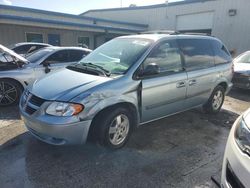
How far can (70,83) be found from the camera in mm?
3189

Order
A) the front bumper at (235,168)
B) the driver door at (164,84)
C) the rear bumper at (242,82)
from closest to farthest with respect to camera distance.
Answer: the front bumper at (235,168)
the driver door at (164,84)
the rear bumper at (242,82)

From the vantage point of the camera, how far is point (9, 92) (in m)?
5.36

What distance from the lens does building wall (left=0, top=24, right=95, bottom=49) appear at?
15.0 meters

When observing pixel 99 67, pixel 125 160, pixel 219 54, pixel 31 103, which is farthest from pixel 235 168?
pixel 219 54

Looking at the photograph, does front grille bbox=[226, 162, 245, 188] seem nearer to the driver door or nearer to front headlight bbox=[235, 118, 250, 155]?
front headlight bbox=[235, 118, 250, 155]

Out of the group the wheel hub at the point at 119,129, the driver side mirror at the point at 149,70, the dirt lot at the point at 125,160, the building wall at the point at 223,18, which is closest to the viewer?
the dirt lot at the point at 125,160

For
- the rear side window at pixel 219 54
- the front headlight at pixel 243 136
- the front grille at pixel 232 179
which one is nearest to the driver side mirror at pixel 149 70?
the front headlight at pixel 243 136

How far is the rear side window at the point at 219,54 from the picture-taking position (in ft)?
16.2

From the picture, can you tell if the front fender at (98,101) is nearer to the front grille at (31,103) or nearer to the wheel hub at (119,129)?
the wheel hub at (119,129)

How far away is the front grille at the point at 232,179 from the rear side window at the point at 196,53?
2.44m

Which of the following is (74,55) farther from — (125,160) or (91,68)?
(125,160)

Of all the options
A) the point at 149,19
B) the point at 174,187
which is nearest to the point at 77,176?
the point at 174,187

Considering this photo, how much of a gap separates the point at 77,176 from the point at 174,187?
47.6 inches

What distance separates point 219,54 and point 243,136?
136 inches
